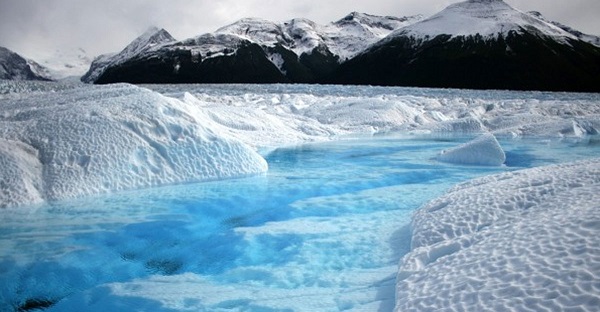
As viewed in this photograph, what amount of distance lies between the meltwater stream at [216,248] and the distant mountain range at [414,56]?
82742 millimetres

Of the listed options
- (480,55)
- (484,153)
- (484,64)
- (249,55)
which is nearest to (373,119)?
(484,153)

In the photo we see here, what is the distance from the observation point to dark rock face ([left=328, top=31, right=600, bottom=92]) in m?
78.1

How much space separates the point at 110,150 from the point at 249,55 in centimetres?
11396

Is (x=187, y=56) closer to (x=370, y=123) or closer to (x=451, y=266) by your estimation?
(x=370, y=123)

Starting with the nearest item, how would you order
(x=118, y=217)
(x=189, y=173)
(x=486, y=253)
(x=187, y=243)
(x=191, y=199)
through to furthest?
(x=486, y=253)
(x=187, y=243)
(x=118, y=217)
(x=191, y=199)
(x=189, y=173)

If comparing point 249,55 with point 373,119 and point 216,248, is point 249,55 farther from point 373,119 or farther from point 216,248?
point 216,248

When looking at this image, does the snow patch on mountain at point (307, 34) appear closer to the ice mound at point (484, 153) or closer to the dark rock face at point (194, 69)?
the dark rock face at point (194, 69)

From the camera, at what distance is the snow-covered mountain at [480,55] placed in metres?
79.4

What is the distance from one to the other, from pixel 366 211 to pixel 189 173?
3.22 meters

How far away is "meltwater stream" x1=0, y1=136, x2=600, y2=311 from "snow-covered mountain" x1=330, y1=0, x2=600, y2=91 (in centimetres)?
8232

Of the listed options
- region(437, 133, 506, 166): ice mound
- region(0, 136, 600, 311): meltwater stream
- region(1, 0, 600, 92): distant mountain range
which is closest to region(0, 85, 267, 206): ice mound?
region(0, 136, 600, 311): meltwater stream

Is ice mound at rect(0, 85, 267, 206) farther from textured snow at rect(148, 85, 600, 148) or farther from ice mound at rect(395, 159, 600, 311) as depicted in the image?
textured snow at rect(148, 85, 600, 148)

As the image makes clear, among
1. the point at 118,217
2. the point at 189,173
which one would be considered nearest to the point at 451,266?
the point at 118,217

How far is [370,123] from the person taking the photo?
20.3m
